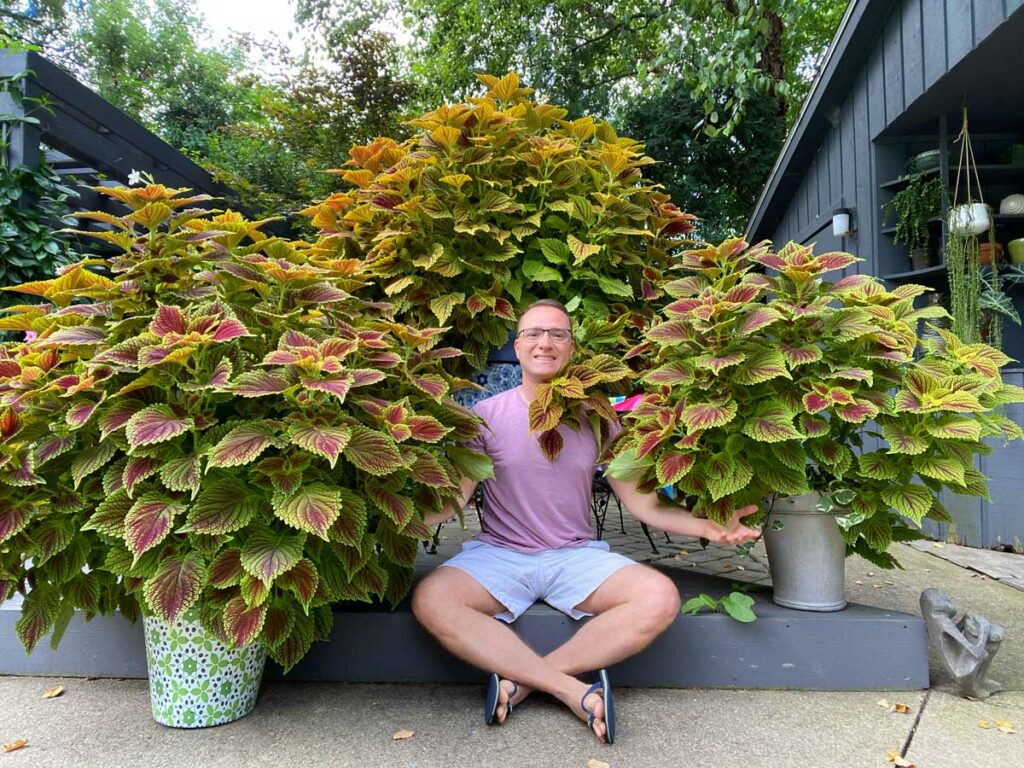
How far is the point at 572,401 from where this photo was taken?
1994 mm

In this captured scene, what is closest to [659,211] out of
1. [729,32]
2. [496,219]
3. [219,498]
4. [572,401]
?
[496,219]

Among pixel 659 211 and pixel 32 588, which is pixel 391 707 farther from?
pixel 659 211

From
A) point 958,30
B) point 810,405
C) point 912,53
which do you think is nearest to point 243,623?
point 810,405

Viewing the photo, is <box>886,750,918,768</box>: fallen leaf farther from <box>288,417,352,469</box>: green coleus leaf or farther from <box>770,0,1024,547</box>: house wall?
<box>770,0,1024,547</box>: house wall

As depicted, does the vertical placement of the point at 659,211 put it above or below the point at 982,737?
above

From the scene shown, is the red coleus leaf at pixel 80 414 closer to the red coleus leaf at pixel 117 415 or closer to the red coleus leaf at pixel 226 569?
the red coleus leaf at pixel 117 415

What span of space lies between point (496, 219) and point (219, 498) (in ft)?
4.15

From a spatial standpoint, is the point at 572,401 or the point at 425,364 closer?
the point at 425,364

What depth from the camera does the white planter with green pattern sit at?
1580 mm

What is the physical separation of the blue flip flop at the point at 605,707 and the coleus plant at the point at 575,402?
62 cm

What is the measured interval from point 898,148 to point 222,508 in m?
4.75

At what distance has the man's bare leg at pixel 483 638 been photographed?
1665 mm

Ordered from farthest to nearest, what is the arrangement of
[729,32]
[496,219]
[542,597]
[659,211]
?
1. [729,32]
2. [659,211]
3. [496,219]
4. [542,597]

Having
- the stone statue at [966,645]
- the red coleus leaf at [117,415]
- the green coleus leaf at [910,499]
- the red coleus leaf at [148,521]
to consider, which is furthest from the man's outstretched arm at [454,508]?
the stone statue at [966,645]
